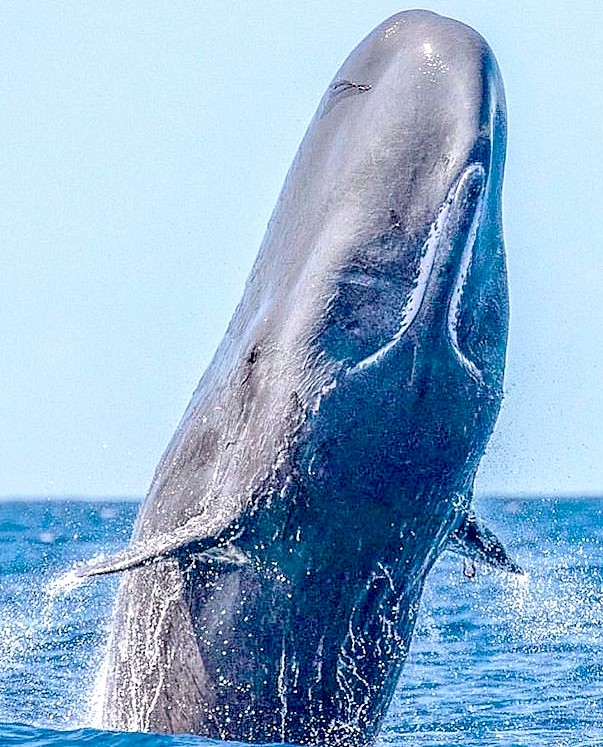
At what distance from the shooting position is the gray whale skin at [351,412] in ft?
27.9

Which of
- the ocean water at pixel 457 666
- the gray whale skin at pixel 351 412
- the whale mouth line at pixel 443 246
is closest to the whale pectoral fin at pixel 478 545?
the gray whale skin at pixel 351 412

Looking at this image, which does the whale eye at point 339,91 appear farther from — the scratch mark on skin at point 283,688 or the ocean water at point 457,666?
the scratch mark on skin at point 283,688

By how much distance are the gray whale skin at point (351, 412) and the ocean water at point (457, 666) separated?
100 centimetres

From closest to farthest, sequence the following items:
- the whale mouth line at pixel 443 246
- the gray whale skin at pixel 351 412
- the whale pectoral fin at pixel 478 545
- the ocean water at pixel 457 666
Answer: the whale mouth line at pixel 443 246 < the gray whale skin at pixel 351 412 < the whale pectoral fin at pixel 478 545 < the ocean water at pixel 457 666

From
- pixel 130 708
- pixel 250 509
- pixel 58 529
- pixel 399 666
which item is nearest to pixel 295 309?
pixel 250 509

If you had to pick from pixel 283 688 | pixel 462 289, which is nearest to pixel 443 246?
pixel 462 289

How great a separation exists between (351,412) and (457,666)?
1575 cm

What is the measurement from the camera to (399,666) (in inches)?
385

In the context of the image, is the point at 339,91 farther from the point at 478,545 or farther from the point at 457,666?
the point at 457,666

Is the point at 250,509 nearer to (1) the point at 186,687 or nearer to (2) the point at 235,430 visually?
(2) the point at 235,430

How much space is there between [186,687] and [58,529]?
Answer: 9823 centimetres

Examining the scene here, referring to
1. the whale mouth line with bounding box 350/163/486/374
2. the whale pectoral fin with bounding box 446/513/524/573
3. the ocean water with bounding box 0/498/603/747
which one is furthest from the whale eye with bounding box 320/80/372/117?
the ocean water with bounding box 0/498/603/747

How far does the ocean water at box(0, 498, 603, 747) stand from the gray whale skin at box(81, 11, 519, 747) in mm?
1003

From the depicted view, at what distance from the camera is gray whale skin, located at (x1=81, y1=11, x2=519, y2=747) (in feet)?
27.9
